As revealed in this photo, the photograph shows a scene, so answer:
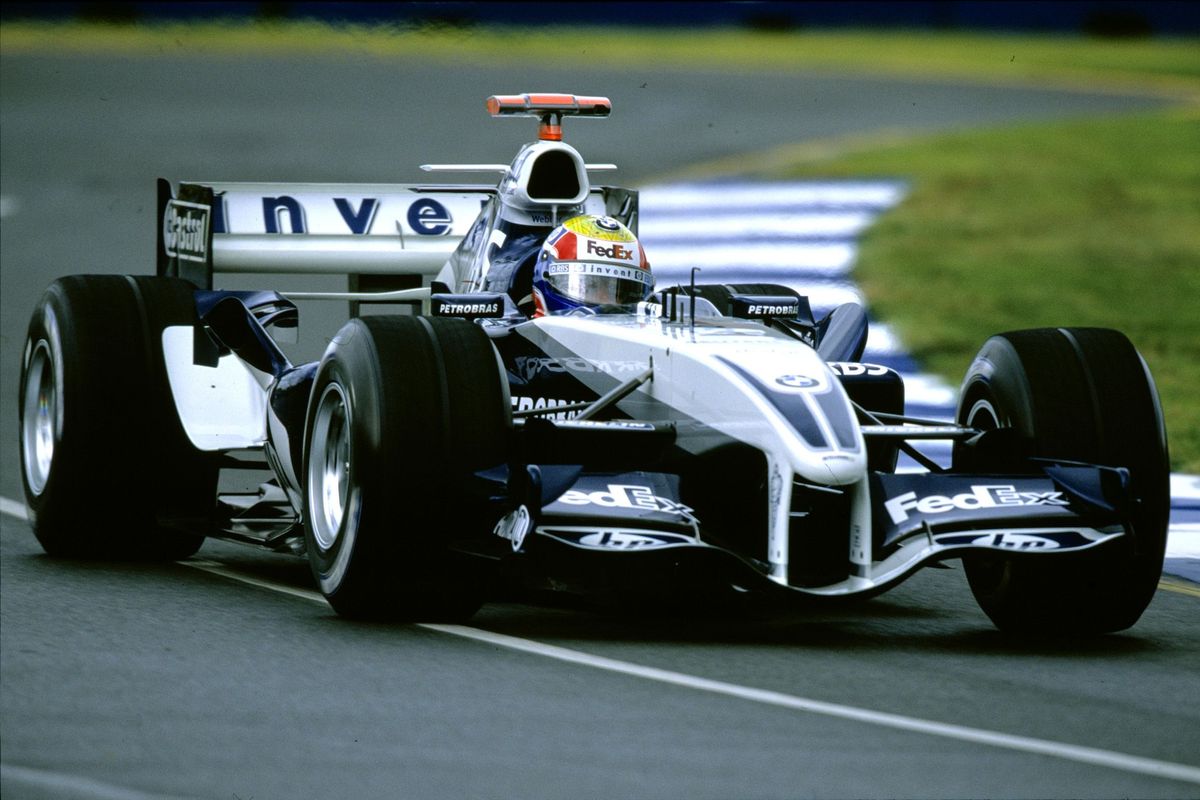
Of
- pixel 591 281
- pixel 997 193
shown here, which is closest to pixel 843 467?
pixel 591 281

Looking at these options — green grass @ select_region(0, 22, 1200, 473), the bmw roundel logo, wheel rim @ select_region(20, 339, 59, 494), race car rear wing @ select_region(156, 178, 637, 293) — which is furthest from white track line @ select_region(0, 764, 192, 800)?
green grass @ select_region(0, 22, 1200, 473)

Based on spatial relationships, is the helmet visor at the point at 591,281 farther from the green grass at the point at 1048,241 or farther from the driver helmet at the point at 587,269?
the green grass at the point at 1048,241

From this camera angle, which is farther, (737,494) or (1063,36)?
(1063,36)

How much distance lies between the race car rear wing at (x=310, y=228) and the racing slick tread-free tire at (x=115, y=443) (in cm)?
130

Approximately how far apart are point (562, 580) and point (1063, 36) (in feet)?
138

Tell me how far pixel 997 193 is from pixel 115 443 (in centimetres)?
1748

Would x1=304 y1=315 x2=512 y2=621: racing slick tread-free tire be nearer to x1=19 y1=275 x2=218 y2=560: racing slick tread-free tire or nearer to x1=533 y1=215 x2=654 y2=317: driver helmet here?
x1=533 y1=215 x2=654 y2=317: driver helmet

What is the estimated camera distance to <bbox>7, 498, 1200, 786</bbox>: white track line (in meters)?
5.43

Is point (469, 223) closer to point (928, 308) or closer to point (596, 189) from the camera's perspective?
point (596, 189)

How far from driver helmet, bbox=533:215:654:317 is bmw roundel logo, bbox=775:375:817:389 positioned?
142 centimetres

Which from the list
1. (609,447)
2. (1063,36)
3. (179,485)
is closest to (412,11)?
(179,485)

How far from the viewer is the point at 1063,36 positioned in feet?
154

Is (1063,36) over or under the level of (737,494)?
over

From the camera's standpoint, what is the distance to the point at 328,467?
24.7 ft
